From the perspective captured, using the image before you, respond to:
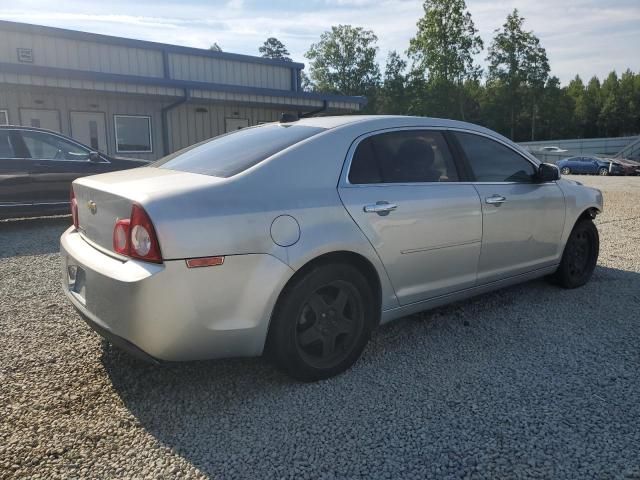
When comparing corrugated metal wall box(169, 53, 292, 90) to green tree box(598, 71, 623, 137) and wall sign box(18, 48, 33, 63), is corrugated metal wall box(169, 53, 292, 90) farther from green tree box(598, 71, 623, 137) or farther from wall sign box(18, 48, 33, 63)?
green tree box(598, 71, 623, 137)

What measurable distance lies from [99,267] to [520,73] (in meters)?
55.9

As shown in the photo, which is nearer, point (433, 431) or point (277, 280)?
point (433, 431)

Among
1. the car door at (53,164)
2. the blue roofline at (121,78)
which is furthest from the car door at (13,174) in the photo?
the blue roofline at (121,78)

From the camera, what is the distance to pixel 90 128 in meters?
14.1

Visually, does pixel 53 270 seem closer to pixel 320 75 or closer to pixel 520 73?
pixel 520 73

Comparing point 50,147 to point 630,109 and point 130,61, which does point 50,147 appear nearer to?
point 130,61

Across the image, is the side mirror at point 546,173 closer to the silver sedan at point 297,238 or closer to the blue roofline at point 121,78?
the silver sedan at point 297,238

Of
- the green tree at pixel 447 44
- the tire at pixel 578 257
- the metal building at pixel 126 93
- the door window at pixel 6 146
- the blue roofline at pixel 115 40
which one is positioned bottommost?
the tire at pixel 578 257

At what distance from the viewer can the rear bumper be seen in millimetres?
2430

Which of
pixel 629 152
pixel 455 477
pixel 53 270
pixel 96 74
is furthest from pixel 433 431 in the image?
pixel 629 152

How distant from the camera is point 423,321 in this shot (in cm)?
398

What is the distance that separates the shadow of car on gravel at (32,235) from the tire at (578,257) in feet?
19.2

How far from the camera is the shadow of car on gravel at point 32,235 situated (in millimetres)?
6598

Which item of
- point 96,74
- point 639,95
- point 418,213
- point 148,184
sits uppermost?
point 639,95
